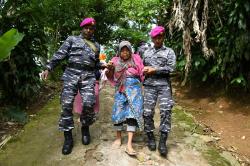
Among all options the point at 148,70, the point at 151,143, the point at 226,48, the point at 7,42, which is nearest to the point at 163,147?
the point at 151,143

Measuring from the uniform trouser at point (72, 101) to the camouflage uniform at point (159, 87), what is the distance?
79cm

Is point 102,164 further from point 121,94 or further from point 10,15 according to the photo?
point 10,15

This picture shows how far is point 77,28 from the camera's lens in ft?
43.2

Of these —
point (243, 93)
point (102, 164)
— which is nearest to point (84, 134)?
point (102, 164)

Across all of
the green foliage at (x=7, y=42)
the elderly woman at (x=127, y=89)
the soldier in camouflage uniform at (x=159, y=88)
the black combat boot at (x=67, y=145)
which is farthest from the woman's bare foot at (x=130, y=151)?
the green foliage at (x=7, y=42)

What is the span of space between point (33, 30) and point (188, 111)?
3782 mm

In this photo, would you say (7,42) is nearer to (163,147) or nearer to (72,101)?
(72,101)

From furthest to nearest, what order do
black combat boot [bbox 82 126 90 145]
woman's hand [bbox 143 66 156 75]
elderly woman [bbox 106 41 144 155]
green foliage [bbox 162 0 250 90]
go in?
1. green foliage [bbox 162 0 250 90]
2. black combat boot [bbox 82 126 90 145]
3. elderly woman [bbox 106 41 144 155]
4. woman's hand [bbox 143 66 156 75]

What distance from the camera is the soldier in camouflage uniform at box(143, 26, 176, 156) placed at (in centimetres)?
575

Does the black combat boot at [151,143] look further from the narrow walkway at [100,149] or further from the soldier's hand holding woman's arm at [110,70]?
the soldier's hand holding woman's arm at [110,70]

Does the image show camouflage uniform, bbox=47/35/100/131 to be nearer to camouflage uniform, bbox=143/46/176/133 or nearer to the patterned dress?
the patterned dress

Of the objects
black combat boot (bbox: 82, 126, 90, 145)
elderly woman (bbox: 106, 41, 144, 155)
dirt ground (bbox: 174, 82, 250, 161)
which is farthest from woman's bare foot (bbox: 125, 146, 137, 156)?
dirt ground (bbox: 174, 82, 250, 161)

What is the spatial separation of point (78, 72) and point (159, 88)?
3.90ft

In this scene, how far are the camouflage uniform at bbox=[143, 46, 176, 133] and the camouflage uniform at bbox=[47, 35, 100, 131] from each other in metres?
0.80
